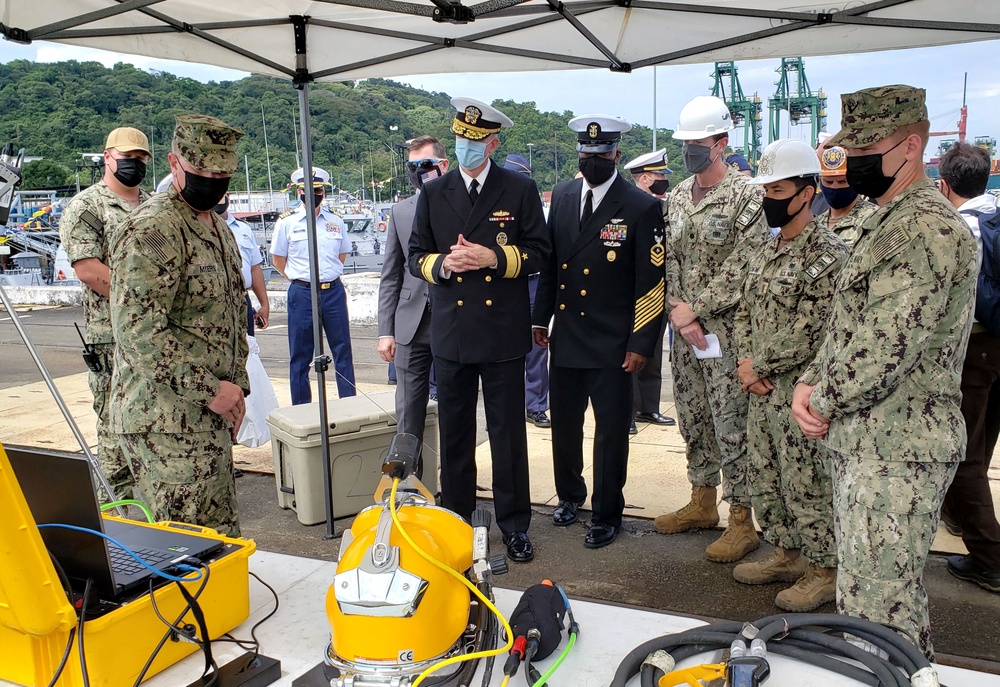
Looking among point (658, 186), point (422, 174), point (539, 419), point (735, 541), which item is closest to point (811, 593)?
point (735, 541)

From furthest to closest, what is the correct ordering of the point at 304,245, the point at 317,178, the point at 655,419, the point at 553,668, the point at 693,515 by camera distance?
the point at 655,419
the point at 304,245
the point at 317,178
the point at 693,515
the point at 553,668

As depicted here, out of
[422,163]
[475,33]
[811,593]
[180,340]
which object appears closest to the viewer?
[180,340]

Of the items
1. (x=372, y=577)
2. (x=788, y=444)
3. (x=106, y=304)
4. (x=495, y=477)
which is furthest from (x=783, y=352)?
(x=106, y=304)

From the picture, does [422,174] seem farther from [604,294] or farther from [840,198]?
[840,198]

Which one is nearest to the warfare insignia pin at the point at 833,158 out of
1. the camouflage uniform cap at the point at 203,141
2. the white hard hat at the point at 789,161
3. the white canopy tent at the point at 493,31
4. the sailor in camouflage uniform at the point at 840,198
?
the sailor in camouflage uniform at the point at 840,198

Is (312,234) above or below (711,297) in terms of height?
above

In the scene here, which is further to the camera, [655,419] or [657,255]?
[655,419]

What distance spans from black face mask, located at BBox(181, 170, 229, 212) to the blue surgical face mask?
47.6 inches

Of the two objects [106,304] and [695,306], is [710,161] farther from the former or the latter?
[106,304]

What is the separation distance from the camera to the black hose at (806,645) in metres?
1.41

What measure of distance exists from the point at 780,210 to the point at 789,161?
0.18 metres

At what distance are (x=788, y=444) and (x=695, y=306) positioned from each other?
831mm

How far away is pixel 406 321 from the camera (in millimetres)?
4242

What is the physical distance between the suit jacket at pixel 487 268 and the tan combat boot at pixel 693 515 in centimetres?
120
